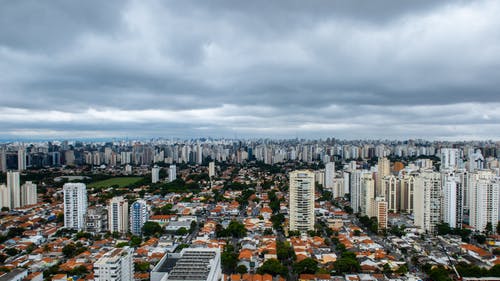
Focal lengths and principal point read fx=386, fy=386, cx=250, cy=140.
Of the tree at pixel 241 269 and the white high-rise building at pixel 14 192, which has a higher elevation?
the white high-rise building at pixel 14 192

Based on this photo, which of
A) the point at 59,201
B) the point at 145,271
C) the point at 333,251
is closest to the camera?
the point at 145,271

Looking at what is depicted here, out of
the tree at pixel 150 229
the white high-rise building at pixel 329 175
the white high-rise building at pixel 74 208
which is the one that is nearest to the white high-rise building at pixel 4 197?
the white high-rise building at pixel 74 208

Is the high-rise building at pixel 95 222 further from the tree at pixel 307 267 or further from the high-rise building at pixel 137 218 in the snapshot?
the tree at pixel 307 267

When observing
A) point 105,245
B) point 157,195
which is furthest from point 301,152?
point 105,245

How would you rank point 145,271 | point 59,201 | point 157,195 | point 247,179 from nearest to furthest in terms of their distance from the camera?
point 145,271 → point 59,201 → point 157,195 → point 247,179

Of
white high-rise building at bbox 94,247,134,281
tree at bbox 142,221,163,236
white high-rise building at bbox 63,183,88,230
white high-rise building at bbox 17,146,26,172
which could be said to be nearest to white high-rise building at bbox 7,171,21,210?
white high-rise building at bbox 63,183,88,230

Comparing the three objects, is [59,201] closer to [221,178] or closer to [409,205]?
[221,178]

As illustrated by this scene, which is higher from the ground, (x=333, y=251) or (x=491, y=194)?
(x=491, y=194)
